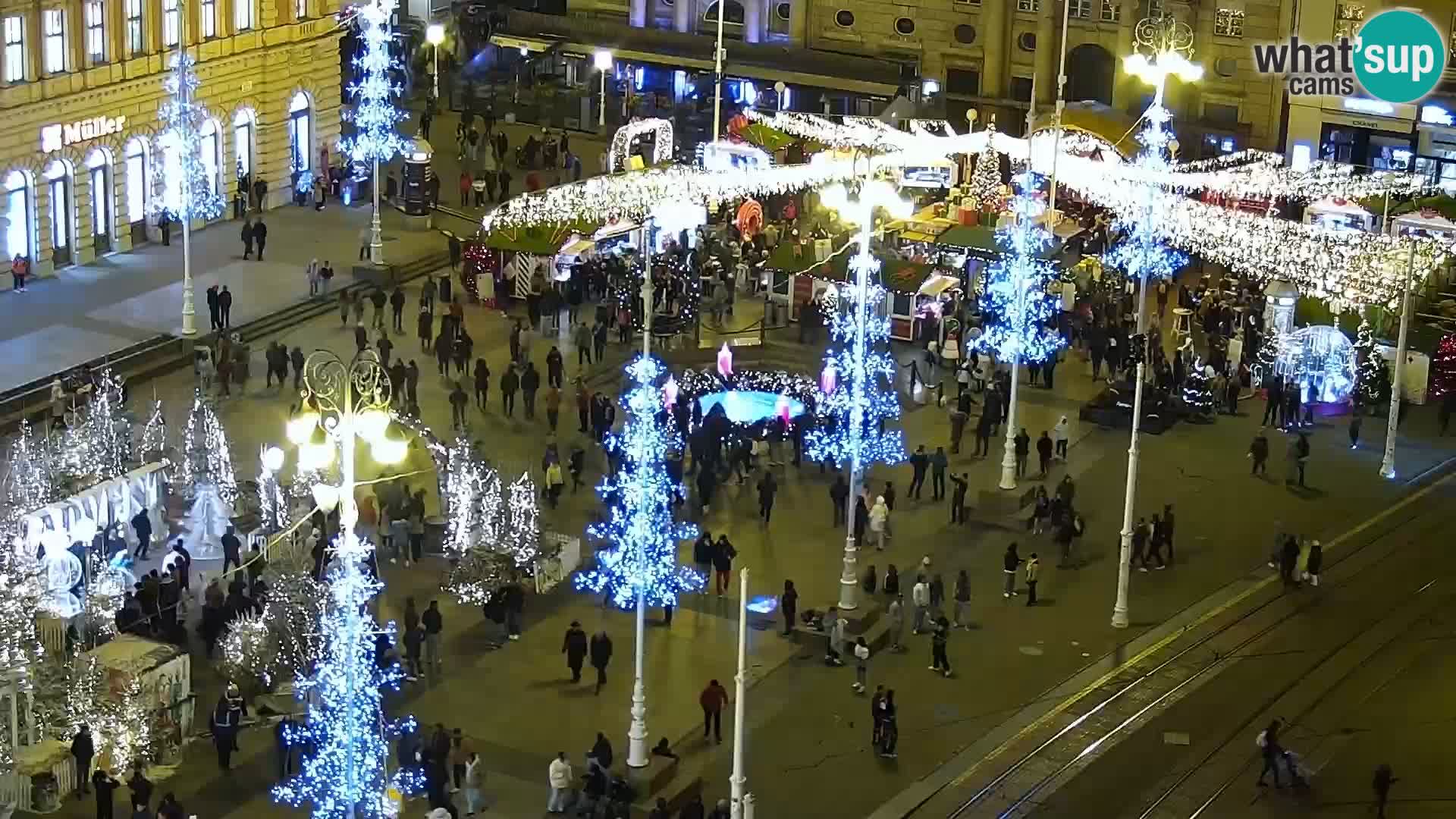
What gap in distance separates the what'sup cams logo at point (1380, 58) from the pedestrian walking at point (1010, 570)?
26.4m

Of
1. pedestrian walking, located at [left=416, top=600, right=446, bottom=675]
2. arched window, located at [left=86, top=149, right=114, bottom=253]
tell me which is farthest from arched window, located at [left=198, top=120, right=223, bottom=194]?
pedestrian walking, located at [left=416, top=600, right=446, bottom=675]

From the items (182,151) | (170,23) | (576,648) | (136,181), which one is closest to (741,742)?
(576,648)

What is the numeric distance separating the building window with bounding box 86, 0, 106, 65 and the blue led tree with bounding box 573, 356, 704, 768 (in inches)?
799

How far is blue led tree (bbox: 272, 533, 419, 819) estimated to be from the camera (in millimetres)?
34281

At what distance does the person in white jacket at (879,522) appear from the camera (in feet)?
166

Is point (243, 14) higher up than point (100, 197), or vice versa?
point (243, 14)

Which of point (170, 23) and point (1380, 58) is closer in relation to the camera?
point (170, 23)

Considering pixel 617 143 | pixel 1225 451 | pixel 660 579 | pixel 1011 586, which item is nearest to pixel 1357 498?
pixel 1225 451

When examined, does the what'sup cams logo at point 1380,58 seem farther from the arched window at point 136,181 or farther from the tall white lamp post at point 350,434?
the tall white lamp post at point 350,434

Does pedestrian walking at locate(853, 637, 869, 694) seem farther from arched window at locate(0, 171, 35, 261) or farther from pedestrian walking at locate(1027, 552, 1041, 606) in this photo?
arched window at locate(0, 171, 35, 261)

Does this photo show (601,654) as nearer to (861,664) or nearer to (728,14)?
(861,664)

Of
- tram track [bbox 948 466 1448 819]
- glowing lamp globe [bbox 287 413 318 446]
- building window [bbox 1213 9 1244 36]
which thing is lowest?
tram track [bbox 948 466 1448 819]

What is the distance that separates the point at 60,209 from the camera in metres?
65.1

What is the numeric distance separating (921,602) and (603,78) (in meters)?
40.1
